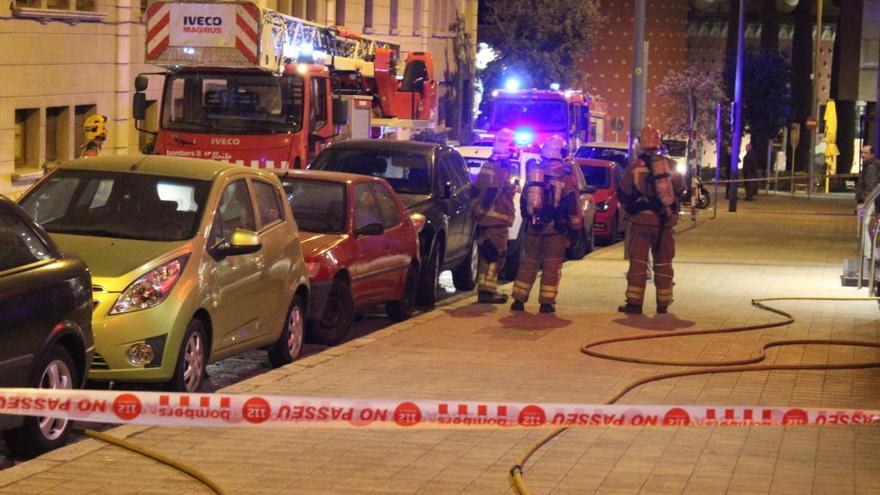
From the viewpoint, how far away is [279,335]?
38.3 feet

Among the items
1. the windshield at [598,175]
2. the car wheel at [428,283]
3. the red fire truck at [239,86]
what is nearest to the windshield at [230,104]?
the red fire truck at [239,86]

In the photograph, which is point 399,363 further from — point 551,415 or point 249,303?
point 551,415

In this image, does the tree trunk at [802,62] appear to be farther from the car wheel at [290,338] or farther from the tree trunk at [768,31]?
the car wheel at [290,338]

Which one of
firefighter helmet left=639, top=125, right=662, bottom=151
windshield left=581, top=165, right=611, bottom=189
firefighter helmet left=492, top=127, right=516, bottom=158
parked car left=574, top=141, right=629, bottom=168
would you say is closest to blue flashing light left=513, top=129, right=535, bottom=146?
parked car left=574, top=141, right=629, bottom=168

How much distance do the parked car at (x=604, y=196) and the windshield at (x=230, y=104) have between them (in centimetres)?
738

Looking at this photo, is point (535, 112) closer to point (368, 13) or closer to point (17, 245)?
point (368, 13)

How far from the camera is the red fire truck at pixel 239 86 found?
20.6 meters

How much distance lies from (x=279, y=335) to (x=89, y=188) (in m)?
1.69

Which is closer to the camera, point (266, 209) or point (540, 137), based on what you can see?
point (266, 209)

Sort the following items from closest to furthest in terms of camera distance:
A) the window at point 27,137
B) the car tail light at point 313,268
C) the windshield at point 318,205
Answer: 1. the car tail light at point 313,268
2. the windshield at point 318,205
3. the window at point 27,137

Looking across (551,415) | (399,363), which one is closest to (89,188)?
(399,363)

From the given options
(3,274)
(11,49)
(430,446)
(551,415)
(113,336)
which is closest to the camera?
(551,415)

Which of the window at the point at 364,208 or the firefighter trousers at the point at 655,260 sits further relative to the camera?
the firefighter trousers at the point at 655,260

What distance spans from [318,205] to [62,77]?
13972mm
